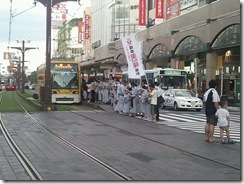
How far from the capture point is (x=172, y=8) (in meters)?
49.4

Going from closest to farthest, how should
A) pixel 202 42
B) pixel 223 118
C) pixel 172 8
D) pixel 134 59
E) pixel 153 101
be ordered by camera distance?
pixel 223 118 → pixel 153 101 → pixel 134 59 → pixel 202 42 → pixel 172 8

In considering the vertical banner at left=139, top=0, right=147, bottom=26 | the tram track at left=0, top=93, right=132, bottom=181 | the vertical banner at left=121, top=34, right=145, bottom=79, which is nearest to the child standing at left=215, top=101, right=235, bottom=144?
the tram track at left=0, top=93, right=132, bottom=181

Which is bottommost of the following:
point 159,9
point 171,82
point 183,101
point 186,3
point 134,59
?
point 183,101

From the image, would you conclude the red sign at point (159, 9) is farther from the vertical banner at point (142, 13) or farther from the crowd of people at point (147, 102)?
the crowd of people at point (147, 102)

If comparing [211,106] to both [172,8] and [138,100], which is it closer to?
[138,100]

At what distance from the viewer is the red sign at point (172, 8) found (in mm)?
47928

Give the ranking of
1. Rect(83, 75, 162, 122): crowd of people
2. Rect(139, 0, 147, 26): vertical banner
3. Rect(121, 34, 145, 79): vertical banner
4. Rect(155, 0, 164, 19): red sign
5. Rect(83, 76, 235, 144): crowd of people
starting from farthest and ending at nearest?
Rect(139, 0, 147, 26): vertical banner
Rect(155, 0, 164, 19): red sign
Rect(121, 34, 145, 79): vertical banner
Rect(83, 75, 162, 122): crowd of people
Rect(83, 76, 235, 144): crowd of people

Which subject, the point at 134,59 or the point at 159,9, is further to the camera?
the point at 159,9

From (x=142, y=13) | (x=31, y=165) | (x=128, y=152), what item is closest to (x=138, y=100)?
(x=128, y=152)

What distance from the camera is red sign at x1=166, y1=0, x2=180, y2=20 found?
157ft

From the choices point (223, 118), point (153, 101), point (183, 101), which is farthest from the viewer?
point (183, 101)

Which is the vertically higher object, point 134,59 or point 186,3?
point 186,3

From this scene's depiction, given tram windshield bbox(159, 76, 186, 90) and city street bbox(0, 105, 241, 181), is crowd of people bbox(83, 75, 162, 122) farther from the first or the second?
tram windshield bbox(159, 76, 186, 90)

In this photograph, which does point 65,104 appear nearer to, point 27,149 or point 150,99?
point 150,99
